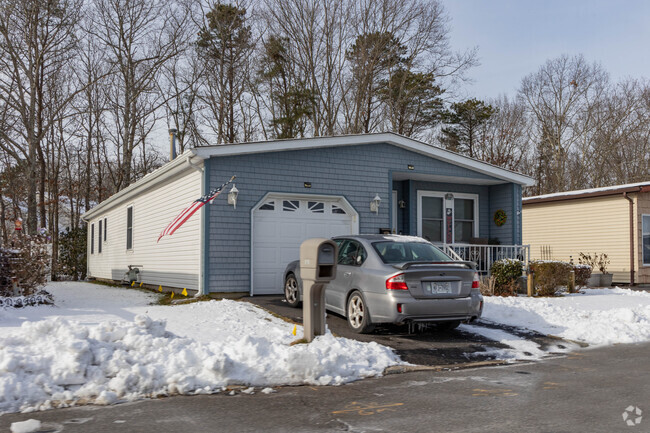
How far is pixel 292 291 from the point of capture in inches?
427

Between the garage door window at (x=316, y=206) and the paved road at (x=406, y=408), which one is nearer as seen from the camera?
the paved road at (x=406, y=408)

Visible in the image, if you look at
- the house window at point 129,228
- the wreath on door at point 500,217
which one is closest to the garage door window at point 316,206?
the wreath on door at point 500,217

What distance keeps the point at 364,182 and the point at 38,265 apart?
7544 mm

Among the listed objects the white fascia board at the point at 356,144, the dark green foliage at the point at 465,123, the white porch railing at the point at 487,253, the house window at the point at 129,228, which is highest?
the dark green foliage at the point at 465,123

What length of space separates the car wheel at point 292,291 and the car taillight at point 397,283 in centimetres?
286

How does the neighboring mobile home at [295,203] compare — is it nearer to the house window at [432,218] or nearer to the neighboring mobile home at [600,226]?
the house window at [432,218]

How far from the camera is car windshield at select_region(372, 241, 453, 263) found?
895 centimetres

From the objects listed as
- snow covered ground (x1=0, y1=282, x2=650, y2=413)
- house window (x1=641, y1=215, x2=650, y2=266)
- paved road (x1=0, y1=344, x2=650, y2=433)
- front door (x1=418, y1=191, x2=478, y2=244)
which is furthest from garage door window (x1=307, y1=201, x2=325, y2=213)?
house window (x1=641, y1=215, x2=650, y2=266)

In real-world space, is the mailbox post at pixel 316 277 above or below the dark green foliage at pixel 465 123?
below

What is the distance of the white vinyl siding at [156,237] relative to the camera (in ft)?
43.0

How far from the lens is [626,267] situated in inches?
740

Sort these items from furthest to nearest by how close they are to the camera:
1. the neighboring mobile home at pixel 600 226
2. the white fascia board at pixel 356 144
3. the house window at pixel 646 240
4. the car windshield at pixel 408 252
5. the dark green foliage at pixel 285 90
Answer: the dark green foliage at pixel 285 90 → the house window at pixel 646 240 → the neighboring mobile home at pixel 600 226 → the white fascia board at pixel 356 144 → the car windshield at pixel 408 252

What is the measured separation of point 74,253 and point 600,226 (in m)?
23.5

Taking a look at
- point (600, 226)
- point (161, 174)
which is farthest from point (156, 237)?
point (600, 226)
